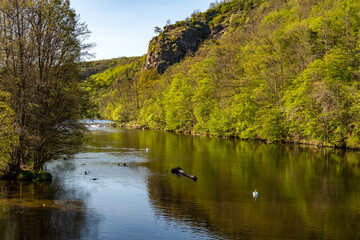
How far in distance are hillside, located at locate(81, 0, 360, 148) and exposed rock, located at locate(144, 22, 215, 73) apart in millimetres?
62328

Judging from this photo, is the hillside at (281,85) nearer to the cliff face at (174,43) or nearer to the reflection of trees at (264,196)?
the reflection of trees at (264,196)

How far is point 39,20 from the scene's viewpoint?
26750mm

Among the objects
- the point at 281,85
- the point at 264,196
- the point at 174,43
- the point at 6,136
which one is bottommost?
the point at 264,196

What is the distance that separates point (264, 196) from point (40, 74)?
793 inches

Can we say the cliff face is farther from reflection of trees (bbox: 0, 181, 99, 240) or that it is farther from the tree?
reflection of trees (bbox: 0, 181, 99, 240)

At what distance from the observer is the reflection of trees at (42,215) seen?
1608cm

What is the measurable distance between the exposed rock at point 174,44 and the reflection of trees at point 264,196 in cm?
12579

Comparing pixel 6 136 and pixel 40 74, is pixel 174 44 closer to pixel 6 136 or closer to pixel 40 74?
pixel 40 74

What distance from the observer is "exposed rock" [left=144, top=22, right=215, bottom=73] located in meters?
162

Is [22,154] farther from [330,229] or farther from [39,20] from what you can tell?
[330,229]

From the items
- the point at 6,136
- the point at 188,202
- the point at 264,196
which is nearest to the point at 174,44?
the point at 6,136

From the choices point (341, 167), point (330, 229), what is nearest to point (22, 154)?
point (330, 229)

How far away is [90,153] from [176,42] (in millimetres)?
126251

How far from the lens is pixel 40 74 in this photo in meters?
27.5
